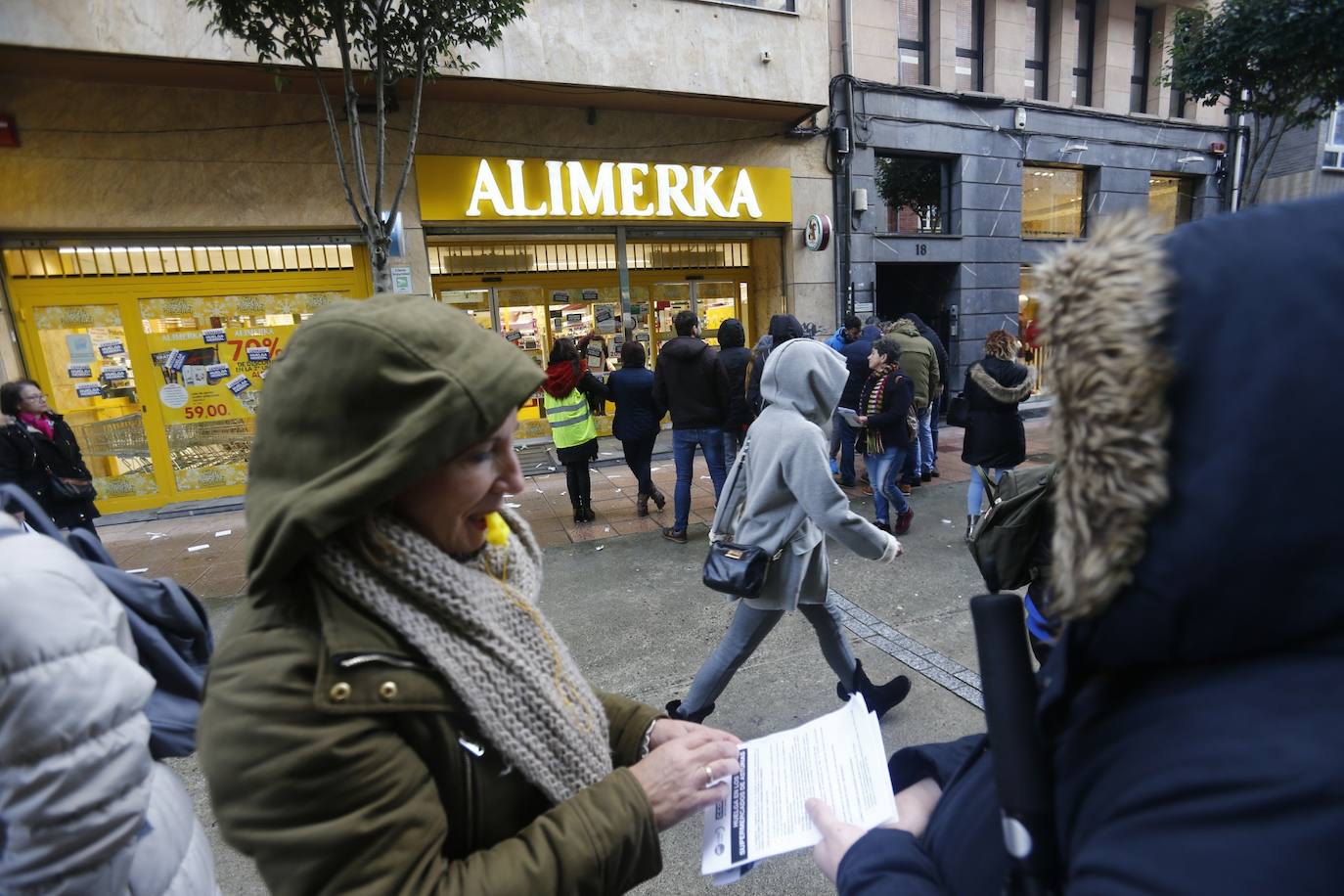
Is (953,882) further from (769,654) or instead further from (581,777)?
(769,654)

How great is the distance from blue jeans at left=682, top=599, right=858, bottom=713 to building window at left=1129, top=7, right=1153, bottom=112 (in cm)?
1525

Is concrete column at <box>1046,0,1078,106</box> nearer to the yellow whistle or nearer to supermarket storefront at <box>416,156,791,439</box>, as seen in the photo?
supermarket storefront at <box>416,156,791,439</box>

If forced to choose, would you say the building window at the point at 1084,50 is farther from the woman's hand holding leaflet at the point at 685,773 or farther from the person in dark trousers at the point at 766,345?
the woman's hand holding leaflet at the point at 685,773

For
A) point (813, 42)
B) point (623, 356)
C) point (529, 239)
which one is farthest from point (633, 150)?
point (623, 356)

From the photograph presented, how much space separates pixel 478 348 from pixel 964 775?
1.08 meters

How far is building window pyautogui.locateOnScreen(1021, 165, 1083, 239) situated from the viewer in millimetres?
12734

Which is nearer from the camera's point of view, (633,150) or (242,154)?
(242,154)

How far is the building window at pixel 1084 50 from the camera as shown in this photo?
12461mm

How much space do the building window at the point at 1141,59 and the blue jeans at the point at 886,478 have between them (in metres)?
12.4

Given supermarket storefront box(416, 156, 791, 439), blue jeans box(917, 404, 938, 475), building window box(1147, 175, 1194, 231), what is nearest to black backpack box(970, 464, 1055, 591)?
blue jeans box(917, 404, 938, 475)

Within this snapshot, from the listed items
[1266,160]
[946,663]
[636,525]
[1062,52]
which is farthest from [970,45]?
[946,663]

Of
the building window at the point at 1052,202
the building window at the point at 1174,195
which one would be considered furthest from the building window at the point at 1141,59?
the building window at the point at 1052,202

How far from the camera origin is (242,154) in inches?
317

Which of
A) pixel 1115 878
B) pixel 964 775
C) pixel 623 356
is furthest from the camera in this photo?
pixel 623 356
